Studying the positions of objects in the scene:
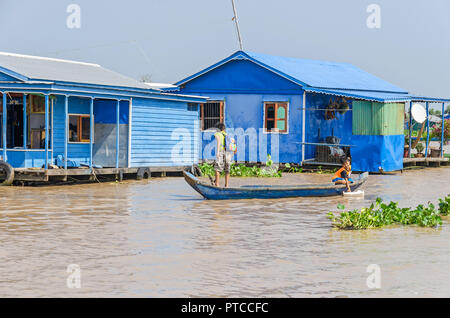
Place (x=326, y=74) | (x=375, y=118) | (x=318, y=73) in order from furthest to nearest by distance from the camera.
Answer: (x=326, y=74) < (x=318, y=73) < (x=375, y=118)

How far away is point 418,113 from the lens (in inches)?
1172

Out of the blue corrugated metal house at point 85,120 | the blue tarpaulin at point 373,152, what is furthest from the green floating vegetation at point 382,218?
the blue tarpaulin at point 373,152

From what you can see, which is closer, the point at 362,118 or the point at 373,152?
the point at 373,152

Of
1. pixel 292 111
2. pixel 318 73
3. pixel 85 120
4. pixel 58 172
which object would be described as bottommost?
pixel 58 172

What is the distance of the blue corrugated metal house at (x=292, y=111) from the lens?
26.7 metres

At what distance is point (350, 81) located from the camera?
1262 inches

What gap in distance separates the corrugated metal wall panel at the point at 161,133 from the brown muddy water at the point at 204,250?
5.40 meters

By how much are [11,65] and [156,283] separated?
49.0ft

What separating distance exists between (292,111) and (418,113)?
551 cm

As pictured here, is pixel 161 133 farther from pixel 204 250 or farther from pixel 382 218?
pixel 204 250

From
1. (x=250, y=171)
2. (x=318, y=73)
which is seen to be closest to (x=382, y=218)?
(x=250, y=171)

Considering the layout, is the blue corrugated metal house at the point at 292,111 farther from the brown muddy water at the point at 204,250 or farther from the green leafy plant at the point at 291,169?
the brown muddy water at the point at 204,250

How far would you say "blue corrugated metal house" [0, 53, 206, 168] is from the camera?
21.4 m

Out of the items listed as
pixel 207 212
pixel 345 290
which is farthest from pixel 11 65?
pixel 345 290
